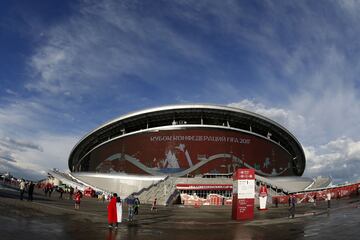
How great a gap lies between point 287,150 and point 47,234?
71580 millimetres

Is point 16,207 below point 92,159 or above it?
below

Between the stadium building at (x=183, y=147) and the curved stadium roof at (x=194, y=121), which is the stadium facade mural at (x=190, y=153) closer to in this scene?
the stadium building at (x=183, y=147)

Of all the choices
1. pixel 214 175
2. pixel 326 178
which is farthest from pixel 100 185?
pixel 326 178

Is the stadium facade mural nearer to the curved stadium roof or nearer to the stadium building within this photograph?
the stadium building

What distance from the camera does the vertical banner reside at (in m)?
26.9

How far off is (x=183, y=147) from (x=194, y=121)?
23.9 feet

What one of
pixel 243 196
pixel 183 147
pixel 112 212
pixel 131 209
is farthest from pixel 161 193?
pixel 112 212

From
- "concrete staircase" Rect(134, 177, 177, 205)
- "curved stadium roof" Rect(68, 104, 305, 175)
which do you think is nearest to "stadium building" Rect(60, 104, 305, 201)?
"curved stadium roof" Rect(68, 104, 305, 175)

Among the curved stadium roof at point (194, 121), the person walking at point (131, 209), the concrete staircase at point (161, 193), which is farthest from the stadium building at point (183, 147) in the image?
the person walking at point (131, 209)

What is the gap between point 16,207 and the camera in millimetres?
23375

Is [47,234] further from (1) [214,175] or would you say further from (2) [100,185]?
(2) [100,185]

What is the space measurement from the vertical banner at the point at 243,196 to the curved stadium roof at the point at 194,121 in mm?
41309

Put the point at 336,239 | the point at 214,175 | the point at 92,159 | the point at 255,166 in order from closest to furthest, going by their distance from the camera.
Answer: the point at 336,239
the point at 214,175
the point at 255,166
the point at 92,159

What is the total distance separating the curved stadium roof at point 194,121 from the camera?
233 feet
